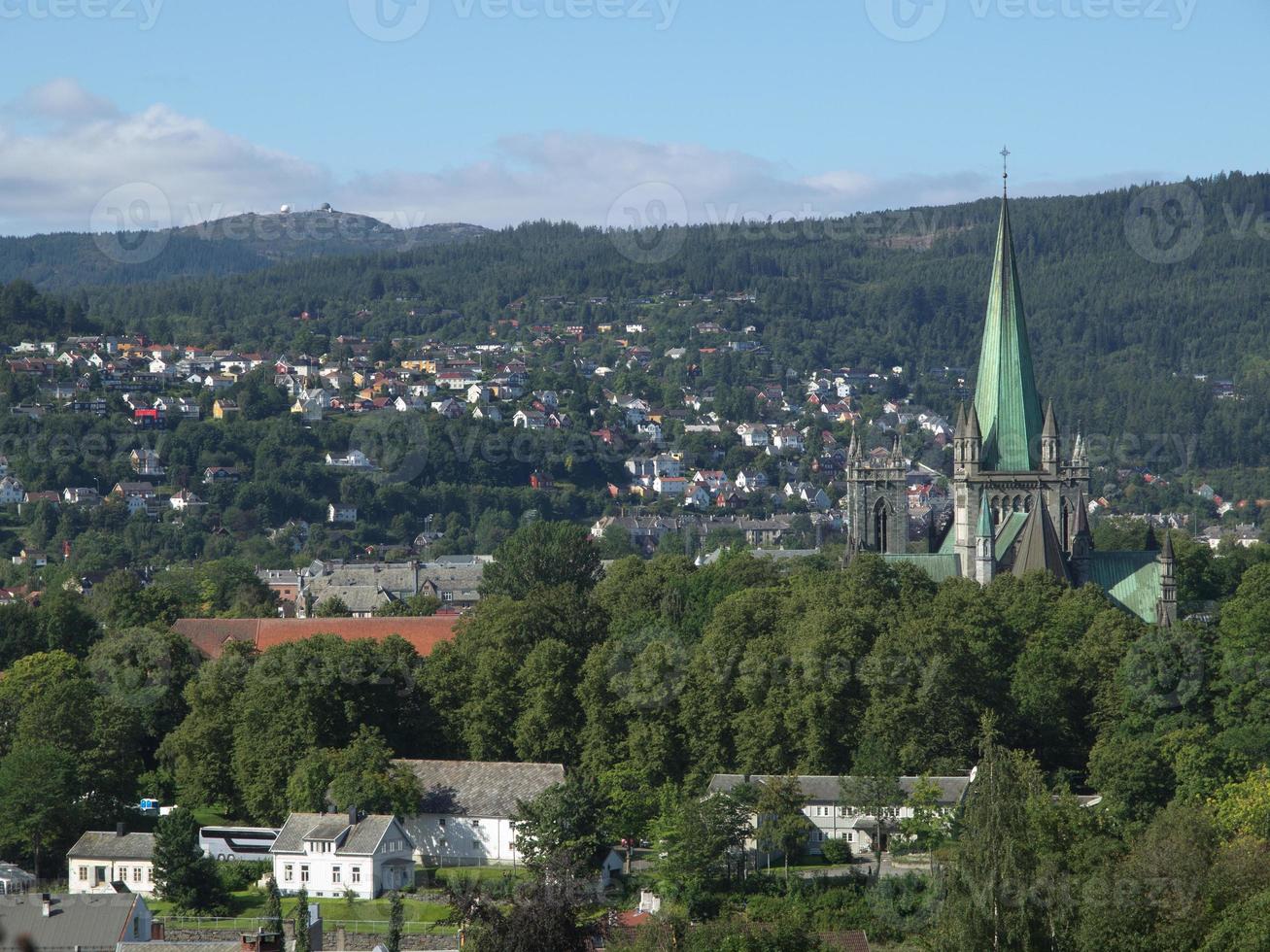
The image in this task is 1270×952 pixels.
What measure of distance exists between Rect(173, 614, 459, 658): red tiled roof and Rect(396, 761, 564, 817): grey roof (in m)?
15.5

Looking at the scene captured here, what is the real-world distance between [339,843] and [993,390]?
40046 mm

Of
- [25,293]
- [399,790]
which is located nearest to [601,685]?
[399,790]

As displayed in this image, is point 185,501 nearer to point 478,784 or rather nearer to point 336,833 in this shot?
point 478,784

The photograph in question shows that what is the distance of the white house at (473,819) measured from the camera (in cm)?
5769

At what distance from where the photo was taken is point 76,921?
47.1 m

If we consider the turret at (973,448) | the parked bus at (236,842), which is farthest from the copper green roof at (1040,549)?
the parked bus at (236,842)

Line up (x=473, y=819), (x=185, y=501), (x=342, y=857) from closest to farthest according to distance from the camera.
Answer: (x=342, y=857), (x=473, y=819), (x=185, y=501)

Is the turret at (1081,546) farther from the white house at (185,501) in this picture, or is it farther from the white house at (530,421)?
the white house at (530,421)

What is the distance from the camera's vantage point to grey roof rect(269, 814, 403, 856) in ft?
180

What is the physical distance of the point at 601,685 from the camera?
203ft

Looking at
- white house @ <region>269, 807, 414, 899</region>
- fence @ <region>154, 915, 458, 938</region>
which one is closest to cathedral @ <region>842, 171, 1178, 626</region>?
white house @ <region>269, 807, 414, 899</region>

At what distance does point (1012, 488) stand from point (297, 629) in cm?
2606

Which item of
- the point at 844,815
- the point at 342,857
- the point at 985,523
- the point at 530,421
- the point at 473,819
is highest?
the point at 985,523

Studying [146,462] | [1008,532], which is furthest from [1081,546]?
[146,462]
